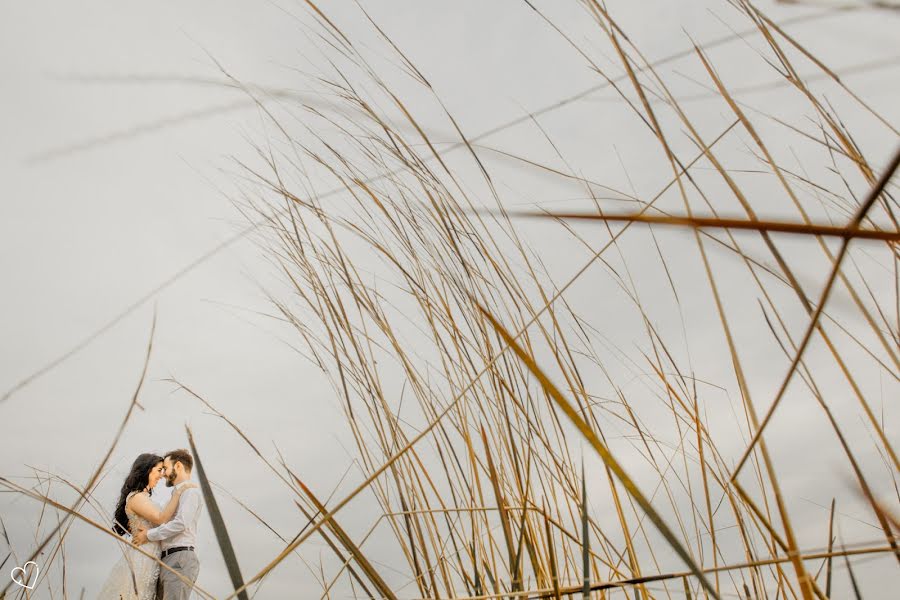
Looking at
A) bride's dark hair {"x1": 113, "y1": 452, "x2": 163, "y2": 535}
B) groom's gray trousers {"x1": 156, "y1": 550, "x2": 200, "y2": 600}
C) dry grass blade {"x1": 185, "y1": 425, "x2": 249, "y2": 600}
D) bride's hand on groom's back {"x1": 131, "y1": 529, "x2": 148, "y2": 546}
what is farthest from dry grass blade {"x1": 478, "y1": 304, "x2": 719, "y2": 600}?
bride's dark hair {"x1": 113, "y1": 452, "x2": 163, "y2": 535}

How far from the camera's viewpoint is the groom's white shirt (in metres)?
3.69

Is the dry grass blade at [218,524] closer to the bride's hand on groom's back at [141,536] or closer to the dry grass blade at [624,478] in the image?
the dry grass blade at [624,478]

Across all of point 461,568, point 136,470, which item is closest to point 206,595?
point 461,568

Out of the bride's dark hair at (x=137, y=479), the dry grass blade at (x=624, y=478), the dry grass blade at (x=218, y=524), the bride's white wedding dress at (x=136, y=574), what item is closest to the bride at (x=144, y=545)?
the bride's white wedding dress at (x=136, y=574)

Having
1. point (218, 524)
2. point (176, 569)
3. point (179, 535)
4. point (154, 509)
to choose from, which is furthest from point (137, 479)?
point (218, 524)

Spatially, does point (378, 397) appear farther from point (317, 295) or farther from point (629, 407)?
point (629, 407)

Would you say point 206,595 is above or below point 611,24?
below

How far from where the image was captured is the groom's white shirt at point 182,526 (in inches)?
145

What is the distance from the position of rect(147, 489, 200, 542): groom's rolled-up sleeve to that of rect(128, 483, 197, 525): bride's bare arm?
0.14ft

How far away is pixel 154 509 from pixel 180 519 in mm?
218

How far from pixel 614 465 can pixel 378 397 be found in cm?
53

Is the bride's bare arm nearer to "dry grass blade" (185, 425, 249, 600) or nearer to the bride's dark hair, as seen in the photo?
the bride's dark hair

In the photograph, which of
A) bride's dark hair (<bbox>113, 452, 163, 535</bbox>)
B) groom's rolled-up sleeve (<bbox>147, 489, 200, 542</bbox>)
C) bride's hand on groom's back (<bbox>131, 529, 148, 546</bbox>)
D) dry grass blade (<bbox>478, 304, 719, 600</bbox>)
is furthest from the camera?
bride's dark hair (<bbox>113, 452, 163, 535</bbox>)

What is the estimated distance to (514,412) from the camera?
720mm
